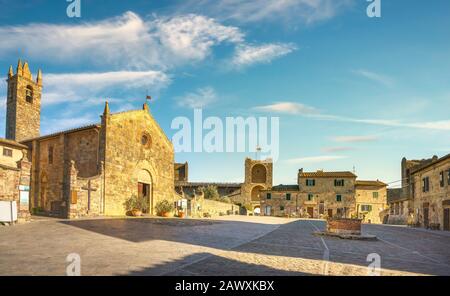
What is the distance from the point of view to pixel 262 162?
211 feet

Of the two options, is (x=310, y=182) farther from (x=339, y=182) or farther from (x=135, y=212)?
(x=135, y=212)

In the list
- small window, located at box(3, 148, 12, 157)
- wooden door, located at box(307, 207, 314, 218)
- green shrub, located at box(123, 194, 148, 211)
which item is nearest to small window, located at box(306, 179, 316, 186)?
wooden door, located at box(307, 207, 314, 218)

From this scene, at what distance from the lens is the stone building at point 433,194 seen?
26234 mm

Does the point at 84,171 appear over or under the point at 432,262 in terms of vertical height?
over

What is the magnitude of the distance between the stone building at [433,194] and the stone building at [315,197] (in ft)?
62.6

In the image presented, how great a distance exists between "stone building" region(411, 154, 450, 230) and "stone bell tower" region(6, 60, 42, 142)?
39981 mm

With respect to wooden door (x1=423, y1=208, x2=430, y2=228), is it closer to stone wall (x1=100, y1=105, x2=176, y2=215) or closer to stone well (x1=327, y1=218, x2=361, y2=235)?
stone well (x1=327, y1=218, x2=361, y2=235)

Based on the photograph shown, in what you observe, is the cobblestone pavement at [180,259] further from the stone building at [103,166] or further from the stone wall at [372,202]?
the stone wall at [372,202]

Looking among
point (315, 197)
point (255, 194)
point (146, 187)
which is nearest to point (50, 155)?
point (146, 187)

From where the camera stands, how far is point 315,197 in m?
55.0
